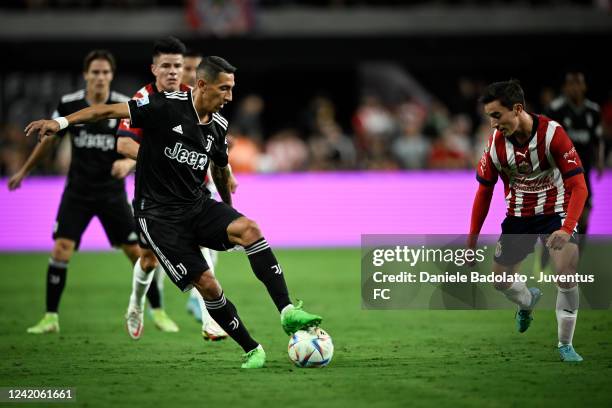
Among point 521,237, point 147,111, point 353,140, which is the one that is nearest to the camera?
point 147,111

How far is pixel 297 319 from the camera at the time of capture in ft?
23.4

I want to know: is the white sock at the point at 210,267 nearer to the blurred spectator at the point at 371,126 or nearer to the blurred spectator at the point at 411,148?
the blurred spectator at the point at 411,148

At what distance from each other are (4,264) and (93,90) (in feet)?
21.7

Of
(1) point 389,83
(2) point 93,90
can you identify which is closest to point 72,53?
(1) point 389,83

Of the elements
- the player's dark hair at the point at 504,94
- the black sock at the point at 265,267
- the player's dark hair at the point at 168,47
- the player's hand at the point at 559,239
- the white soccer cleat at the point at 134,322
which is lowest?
the white soccer cleat at the point at 134,322

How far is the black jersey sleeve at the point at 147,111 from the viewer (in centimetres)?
724

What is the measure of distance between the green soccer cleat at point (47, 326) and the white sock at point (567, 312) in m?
4.75

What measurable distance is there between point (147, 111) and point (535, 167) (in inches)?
117

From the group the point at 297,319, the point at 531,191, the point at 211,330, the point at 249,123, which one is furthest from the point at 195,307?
the point at 249,123

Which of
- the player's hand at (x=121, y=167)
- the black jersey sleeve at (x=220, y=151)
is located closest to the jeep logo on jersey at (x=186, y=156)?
the black jersey sleeve at (x=220, y=151)

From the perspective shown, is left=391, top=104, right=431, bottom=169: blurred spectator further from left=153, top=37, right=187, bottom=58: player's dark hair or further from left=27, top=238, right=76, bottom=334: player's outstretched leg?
left=153, top=37, right=187, bottom=58: player's dark hair

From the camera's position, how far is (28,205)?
17312 mm

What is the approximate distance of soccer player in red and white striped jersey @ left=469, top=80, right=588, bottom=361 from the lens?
299 inches

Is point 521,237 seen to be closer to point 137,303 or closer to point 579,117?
point 137,303
